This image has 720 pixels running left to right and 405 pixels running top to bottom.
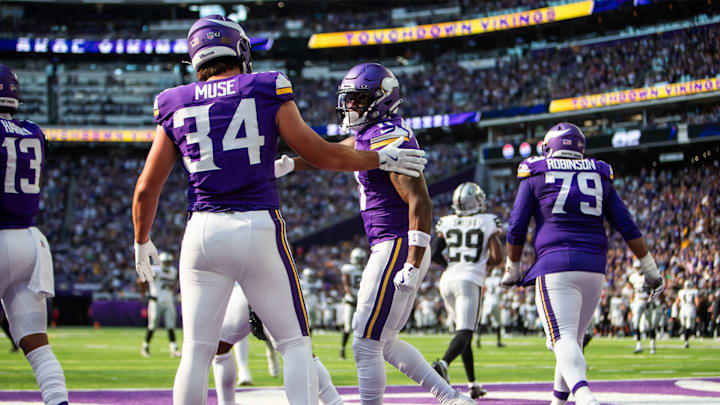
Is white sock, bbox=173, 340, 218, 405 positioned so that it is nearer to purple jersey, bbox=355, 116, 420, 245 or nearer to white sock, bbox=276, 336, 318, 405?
white sock, bbox=276, 336, 318, 405

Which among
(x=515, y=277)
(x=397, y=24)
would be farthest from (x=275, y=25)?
(x=515, y=277)

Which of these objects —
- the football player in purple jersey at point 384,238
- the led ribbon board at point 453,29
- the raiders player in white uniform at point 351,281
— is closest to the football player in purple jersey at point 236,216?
the football player in purple jersey at point 384,238

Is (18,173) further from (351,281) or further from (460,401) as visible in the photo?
(351,281)

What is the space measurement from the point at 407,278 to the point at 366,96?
4.43 feet

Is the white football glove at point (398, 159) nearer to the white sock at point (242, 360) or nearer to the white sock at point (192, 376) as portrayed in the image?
the white sock at point (192, 376)

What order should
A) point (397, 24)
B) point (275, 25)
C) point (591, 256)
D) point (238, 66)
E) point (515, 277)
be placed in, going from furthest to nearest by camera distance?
1. point (275, 25)
2. point (397, 24)
3. point (515, 277)
4. point (591, 256)
5. point (238, 66)

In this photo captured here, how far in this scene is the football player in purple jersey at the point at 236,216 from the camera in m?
4.09

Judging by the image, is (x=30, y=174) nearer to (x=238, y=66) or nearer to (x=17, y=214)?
(x=17, y=214)

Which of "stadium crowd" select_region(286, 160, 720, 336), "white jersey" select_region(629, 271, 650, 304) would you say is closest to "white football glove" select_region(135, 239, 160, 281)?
"white jersey" select_region(629, 271, 650, 304)

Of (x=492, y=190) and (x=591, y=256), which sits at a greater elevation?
(x=492, y=190)

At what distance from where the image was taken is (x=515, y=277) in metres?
6.50

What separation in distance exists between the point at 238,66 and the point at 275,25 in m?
45.8

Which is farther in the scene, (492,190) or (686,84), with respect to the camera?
(492,190)

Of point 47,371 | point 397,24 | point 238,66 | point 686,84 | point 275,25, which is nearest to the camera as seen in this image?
point 238,66
